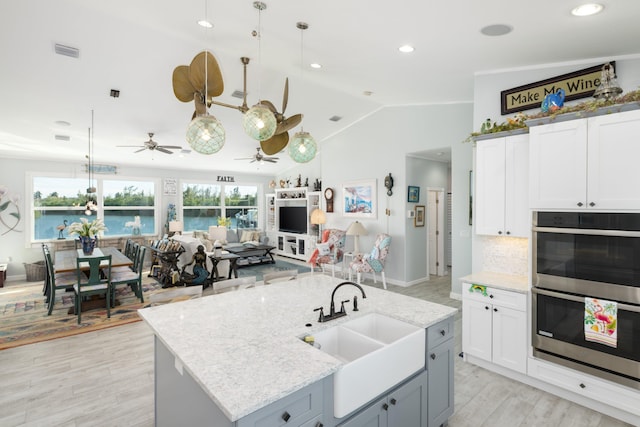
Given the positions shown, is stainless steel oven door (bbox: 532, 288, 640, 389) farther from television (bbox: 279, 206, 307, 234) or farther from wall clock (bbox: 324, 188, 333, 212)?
television (bbox: 279, 206, 307, 234)

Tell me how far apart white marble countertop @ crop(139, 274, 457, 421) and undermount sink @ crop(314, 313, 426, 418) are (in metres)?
0.07

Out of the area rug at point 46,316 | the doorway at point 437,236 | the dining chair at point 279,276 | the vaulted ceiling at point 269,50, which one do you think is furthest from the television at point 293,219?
the dining chair at point 279,276

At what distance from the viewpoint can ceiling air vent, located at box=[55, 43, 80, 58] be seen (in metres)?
3.58

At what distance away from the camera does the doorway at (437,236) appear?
23.7 feet

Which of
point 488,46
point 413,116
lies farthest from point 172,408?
point 413,116

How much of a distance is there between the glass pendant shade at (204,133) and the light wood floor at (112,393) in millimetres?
2158

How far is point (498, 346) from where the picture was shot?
10.00 feet

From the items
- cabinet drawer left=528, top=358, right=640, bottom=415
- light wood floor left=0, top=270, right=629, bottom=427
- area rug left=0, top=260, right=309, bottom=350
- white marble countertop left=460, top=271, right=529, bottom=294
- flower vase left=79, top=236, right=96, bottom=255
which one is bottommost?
light wood floor left=0, top=270, right=629, bottom=427

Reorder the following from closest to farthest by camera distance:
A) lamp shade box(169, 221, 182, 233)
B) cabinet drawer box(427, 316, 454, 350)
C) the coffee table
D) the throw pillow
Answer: cabinet drawer box(427, 316, 454, 350) → the throw pillow → the coffee table → lamp shade box(169, 221, 182, 233)

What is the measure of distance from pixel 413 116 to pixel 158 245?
6017mm

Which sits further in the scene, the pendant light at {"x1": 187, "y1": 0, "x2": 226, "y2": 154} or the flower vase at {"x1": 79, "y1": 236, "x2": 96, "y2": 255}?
the flower vase at {"x1": 79, "y1": 236, "x2": 96, "y2": 255}

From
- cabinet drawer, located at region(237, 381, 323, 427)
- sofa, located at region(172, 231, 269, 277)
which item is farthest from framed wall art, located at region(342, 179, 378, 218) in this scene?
cabinet drawer, located at region(237, 381, 323, 427)

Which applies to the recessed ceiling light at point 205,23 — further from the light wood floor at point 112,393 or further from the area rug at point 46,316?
the light wood floor at point 112,393

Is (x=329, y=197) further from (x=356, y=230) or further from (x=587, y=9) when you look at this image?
(x=587, y=9)
